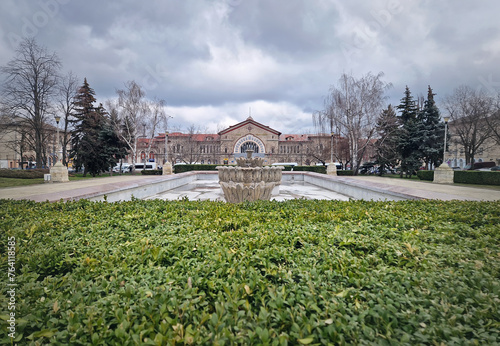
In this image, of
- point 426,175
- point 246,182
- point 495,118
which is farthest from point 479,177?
point 246,182

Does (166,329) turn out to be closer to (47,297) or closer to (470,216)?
(47,297)

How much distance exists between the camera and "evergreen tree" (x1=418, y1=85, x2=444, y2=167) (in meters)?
25.2

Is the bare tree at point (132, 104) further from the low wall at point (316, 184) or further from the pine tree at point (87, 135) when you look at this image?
the low wall at point (316, 184)

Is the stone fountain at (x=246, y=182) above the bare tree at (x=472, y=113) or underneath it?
underneath

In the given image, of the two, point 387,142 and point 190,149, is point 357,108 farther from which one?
point 190,149

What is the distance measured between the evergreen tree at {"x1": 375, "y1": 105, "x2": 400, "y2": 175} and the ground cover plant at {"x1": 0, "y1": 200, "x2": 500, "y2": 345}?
2554 centimetres

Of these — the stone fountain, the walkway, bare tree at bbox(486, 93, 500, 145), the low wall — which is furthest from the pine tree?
bare tree at bbox(486, 93, 500, 145)

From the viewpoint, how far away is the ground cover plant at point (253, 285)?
4.58 ft

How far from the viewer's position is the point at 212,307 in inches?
68.4

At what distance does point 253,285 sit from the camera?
1795 millimetres

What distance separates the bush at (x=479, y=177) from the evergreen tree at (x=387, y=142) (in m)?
8.27

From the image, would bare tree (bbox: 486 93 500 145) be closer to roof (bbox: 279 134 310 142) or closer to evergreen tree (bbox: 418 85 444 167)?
evergreen tree (bbox: 418 85 444 167)

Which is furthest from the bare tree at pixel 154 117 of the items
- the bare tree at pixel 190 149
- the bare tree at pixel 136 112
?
the bare tree at pixel 190 149

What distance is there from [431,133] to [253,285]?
3128 centimetres
